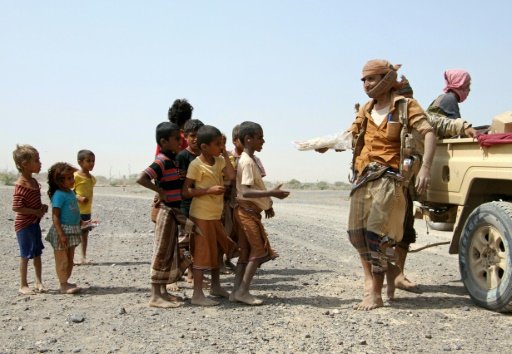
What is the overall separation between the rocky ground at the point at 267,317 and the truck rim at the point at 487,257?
10.9 inches

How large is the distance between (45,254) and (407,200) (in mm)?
5562

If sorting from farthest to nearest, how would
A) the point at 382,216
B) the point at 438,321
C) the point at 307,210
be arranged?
the point at 307,210, the point at 382,216, the point at 438,321

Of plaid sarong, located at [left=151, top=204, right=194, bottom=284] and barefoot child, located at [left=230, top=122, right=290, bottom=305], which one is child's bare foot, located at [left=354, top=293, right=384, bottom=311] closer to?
barefoot child, located at [left=230, top=122, right=290, bottom=305]

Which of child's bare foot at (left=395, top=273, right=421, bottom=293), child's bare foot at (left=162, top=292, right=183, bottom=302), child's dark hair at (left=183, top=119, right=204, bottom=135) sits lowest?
child's bare foot at (left=162, top=292, right=183, bottom=302)

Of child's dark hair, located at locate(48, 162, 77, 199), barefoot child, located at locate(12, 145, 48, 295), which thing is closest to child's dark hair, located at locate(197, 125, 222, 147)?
child's dark hair, located at locate(48, 162, 77, 199)

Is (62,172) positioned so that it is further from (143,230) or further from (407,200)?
(143,230)

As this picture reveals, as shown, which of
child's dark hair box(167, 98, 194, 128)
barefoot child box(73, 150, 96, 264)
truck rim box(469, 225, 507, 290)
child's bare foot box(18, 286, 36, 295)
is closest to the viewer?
truck rim box(469, 225, 507, 290)

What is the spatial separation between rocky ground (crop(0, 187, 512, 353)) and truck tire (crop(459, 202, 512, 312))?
15 cm

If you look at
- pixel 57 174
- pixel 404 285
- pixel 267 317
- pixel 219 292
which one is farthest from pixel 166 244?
pixel 404 285

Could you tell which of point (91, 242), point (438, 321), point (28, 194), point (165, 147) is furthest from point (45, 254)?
point (438, 321)

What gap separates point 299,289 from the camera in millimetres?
6555

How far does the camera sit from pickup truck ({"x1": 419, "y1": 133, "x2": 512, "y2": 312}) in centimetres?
522

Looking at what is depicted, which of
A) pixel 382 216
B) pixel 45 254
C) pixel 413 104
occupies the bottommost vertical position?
pixel 45 254

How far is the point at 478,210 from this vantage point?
219 inches
